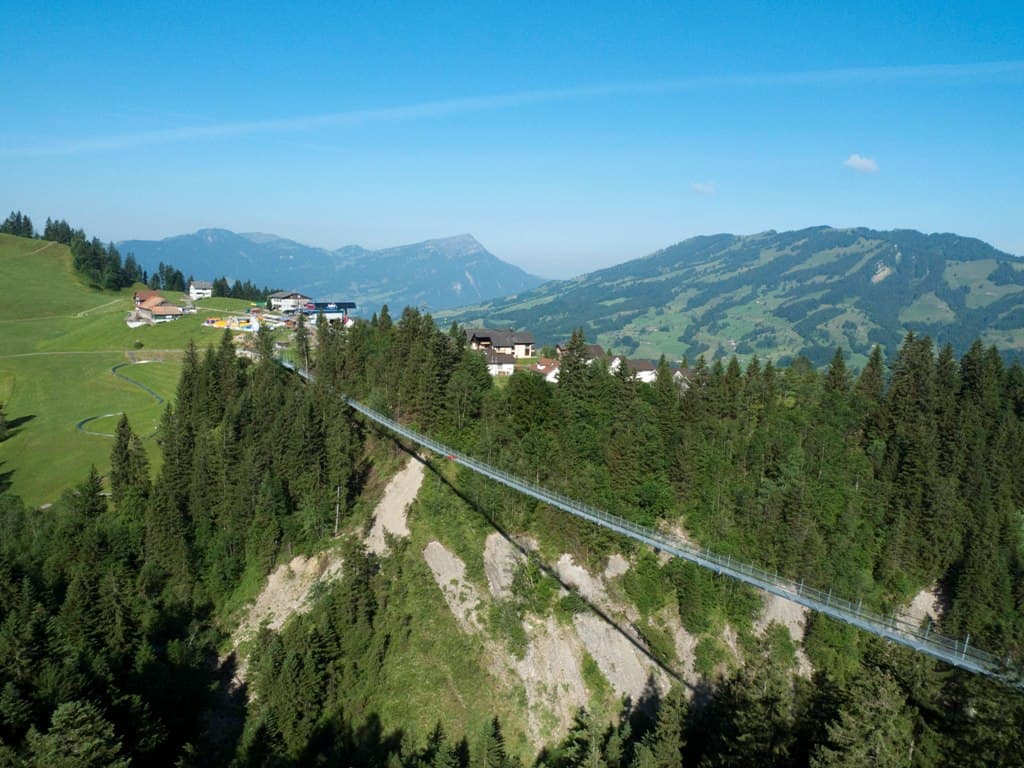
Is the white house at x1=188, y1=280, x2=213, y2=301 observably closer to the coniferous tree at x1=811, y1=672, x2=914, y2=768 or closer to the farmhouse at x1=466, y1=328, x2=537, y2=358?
the farmhouse at x1=466, y1=328, x2=537, y2=358

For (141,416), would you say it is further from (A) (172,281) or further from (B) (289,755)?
(A) (172,281)

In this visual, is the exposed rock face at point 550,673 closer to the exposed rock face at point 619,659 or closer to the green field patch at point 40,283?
the exposed rock face at point 619,659

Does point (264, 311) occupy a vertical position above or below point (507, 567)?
above

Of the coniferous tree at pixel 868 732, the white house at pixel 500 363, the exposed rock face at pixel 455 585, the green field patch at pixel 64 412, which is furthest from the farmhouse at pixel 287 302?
the coniferous tree at pixel 868 732

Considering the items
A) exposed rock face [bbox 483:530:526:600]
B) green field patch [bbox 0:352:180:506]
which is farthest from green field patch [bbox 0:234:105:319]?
exposed rock face [bbox 483:530:526:600]

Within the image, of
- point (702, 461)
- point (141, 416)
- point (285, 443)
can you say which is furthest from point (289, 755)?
point (141, 416)

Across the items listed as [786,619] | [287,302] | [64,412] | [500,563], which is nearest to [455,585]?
[500,563]

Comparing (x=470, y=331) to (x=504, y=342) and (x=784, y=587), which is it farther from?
(x=784, y=587)
